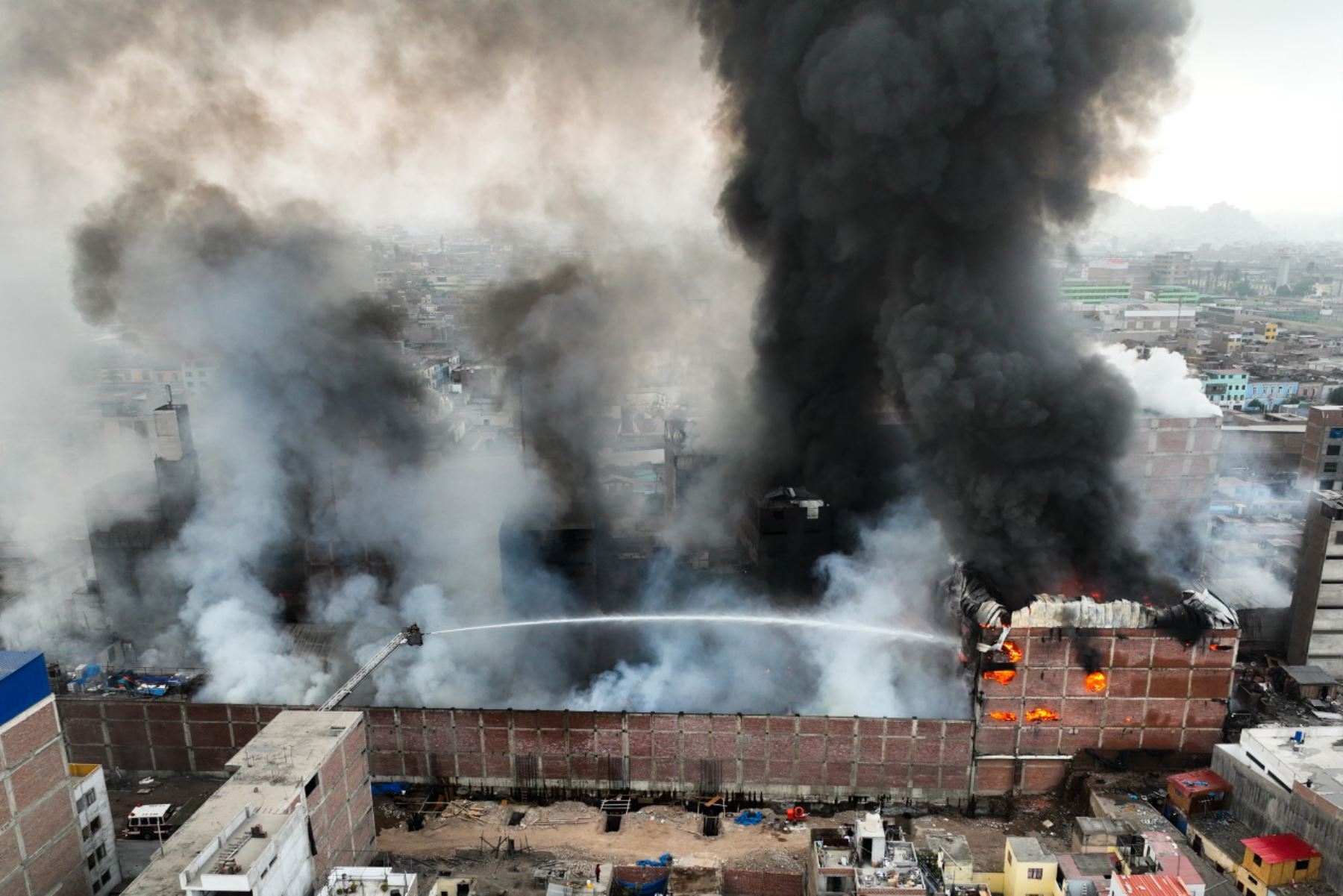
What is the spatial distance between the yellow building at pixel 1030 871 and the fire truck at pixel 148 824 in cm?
1979

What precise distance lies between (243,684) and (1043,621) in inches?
895

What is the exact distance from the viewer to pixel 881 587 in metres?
28.3

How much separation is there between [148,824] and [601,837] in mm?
11259

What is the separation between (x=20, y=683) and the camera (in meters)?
16.2

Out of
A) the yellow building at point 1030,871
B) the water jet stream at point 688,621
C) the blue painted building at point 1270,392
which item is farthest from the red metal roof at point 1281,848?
the blue painted building at point 1270,392

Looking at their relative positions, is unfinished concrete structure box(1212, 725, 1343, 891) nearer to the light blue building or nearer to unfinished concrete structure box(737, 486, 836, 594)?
unfinished concrete structure box(737, 486, 836, 594)

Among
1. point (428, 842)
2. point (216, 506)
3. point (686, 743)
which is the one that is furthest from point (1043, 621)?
point (216, 506)

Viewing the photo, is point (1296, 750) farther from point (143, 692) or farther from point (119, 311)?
point (119, 311)

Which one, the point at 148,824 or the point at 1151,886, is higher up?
the point at 1151,886

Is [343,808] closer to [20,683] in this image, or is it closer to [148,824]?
[20,683]

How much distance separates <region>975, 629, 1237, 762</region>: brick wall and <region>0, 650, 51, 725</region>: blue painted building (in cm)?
2031

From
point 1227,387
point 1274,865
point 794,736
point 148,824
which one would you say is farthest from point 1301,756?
point 1227,387

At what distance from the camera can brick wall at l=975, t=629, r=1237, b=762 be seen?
868 inches

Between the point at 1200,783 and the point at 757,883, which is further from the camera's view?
the point at 1200,783
